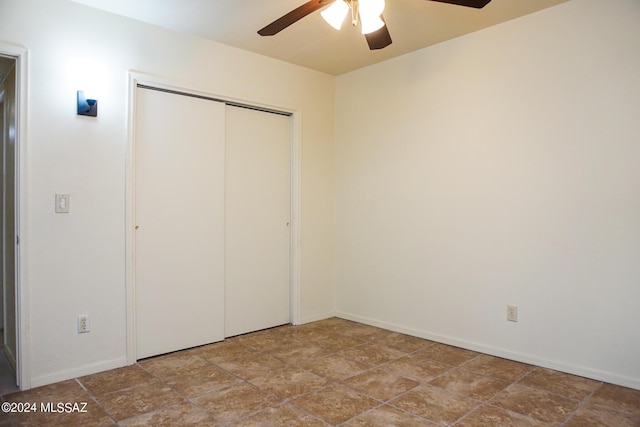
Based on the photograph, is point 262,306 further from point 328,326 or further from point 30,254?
point 30,254

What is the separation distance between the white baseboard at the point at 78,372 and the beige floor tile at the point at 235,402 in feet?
2.74

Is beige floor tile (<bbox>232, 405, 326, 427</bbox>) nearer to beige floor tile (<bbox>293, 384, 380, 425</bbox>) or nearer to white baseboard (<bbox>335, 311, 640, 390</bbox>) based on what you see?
beige floor tile (<bbox>293, 384, 380, 425</bbox>)

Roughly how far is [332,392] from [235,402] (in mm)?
572

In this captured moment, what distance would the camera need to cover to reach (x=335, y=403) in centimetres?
235

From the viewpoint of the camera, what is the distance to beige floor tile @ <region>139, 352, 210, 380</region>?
277 centimetres

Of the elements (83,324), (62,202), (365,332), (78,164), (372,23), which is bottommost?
(365,332)

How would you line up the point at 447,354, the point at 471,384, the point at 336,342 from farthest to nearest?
the point at 336,342, the point at 447,354, the point at 471,384

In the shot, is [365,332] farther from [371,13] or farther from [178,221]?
[371,13]

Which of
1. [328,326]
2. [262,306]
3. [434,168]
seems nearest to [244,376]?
[262,306]

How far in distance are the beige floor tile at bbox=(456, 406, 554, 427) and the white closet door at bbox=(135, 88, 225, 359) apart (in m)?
2.07

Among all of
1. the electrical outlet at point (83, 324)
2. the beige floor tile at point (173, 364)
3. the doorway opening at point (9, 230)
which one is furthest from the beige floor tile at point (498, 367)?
the doorway opening at point (9, 230)

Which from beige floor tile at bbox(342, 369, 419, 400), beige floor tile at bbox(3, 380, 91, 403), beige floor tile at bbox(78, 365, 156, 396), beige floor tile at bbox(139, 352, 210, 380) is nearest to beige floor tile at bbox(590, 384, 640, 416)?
beige floor tile at bbox(342, 369, 419, 400)

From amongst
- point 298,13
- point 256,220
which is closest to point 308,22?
point 298,13

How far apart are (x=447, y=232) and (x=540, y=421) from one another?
5.14 ft
